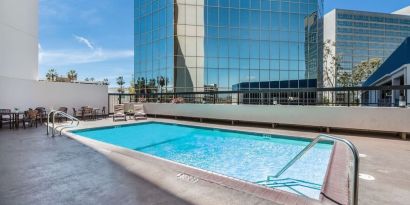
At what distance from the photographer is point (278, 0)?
22.3m

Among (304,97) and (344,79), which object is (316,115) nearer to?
(304,97)

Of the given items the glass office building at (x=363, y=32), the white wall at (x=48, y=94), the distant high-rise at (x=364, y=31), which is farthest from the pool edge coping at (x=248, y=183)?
the glass office building at (x=363, y=32)

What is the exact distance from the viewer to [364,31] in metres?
74.7

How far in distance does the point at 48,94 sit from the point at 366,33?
87.9 m

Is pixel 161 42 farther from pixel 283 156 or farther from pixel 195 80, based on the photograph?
pixel 283 156

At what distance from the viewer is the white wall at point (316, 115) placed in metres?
6.89

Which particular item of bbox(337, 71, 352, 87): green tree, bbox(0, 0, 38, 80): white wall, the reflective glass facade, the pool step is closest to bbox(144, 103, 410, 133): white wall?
the pool step

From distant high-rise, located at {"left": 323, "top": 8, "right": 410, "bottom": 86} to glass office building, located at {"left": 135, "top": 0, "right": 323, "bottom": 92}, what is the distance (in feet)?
192

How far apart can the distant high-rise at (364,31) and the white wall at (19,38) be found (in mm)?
76015

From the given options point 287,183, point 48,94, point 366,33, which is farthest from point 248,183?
point 366,33

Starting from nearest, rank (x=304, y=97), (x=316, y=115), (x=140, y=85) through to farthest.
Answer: (x=316, y=115)
(x=304, y=97)
(x=140, y=85)

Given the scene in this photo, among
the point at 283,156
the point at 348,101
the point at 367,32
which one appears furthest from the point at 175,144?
the point at 367,32

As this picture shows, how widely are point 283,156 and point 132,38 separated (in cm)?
2092

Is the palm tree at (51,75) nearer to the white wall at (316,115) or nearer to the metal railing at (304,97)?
the metal railing at (304,97)
